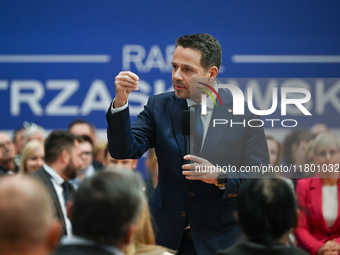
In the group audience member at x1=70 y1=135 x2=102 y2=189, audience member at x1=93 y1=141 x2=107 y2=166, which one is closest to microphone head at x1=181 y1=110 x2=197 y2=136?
audience member at x1=70 y1=135 x2=102 y2=189

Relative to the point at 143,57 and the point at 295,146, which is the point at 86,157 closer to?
the point at 143,57

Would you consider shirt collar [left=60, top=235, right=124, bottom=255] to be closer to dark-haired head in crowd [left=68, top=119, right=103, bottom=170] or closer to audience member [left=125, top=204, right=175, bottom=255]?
audience member [left=125, top=204, right=175, bottom=255]

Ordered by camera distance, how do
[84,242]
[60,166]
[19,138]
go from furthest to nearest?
[19,138] < [60,166] < [84,242]

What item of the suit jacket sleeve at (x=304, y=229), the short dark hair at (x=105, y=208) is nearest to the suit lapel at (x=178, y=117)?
the short dark hair at (x=105, y=208)

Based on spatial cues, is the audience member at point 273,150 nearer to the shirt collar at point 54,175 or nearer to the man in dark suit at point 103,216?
the shirt collar at point 54,175

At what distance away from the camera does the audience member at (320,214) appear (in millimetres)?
3664

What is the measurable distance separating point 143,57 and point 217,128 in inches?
152

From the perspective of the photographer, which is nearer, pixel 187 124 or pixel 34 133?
pixel 187 124

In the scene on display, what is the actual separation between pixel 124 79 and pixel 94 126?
157 inches

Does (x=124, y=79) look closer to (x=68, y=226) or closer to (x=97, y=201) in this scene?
(x=97, y=201)

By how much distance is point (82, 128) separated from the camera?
5.70m

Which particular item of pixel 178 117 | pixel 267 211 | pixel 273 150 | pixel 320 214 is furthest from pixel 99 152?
pixel 267 211

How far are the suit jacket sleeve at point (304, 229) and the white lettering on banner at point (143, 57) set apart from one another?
2.93 meters

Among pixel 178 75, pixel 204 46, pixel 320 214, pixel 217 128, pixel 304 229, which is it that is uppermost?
pixel 204 46
